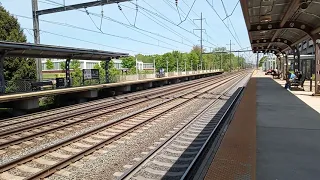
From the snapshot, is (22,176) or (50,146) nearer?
(22,176)

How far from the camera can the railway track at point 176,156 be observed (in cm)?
594

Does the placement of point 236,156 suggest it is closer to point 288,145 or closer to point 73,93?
point 288,145

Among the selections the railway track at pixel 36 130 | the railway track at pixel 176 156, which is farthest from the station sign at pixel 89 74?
the railway track at pixel 176 156

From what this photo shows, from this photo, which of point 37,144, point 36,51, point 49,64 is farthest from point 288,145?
point 49,64

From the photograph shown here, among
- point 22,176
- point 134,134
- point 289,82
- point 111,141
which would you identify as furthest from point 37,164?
point 289,82

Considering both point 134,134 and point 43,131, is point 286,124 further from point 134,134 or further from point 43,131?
point 43,131

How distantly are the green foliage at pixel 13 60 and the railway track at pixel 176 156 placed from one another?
18830 mm

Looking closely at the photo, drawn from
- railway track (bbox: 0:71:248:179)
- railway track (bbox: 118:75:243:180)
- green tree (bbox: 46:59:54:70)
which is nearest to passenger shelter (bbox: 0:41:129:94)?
railway track (bbox: 0:71:248:179)

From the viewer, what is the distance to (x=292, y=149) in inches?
242

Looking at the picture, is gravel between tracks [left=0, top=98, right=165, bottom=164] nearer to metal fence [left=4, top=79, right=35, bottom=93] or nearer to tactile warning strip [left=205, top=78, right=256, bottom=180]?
tactile warning strip [left=205, top=78, right=256, bottom=180]

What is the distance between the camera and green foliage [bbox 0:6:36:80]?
2450 cm

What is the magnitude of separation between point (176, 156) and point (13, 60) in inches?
847

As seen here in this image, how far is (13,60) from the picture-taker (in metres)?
24.4

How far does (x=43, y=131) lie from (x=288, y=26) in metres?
13.8
